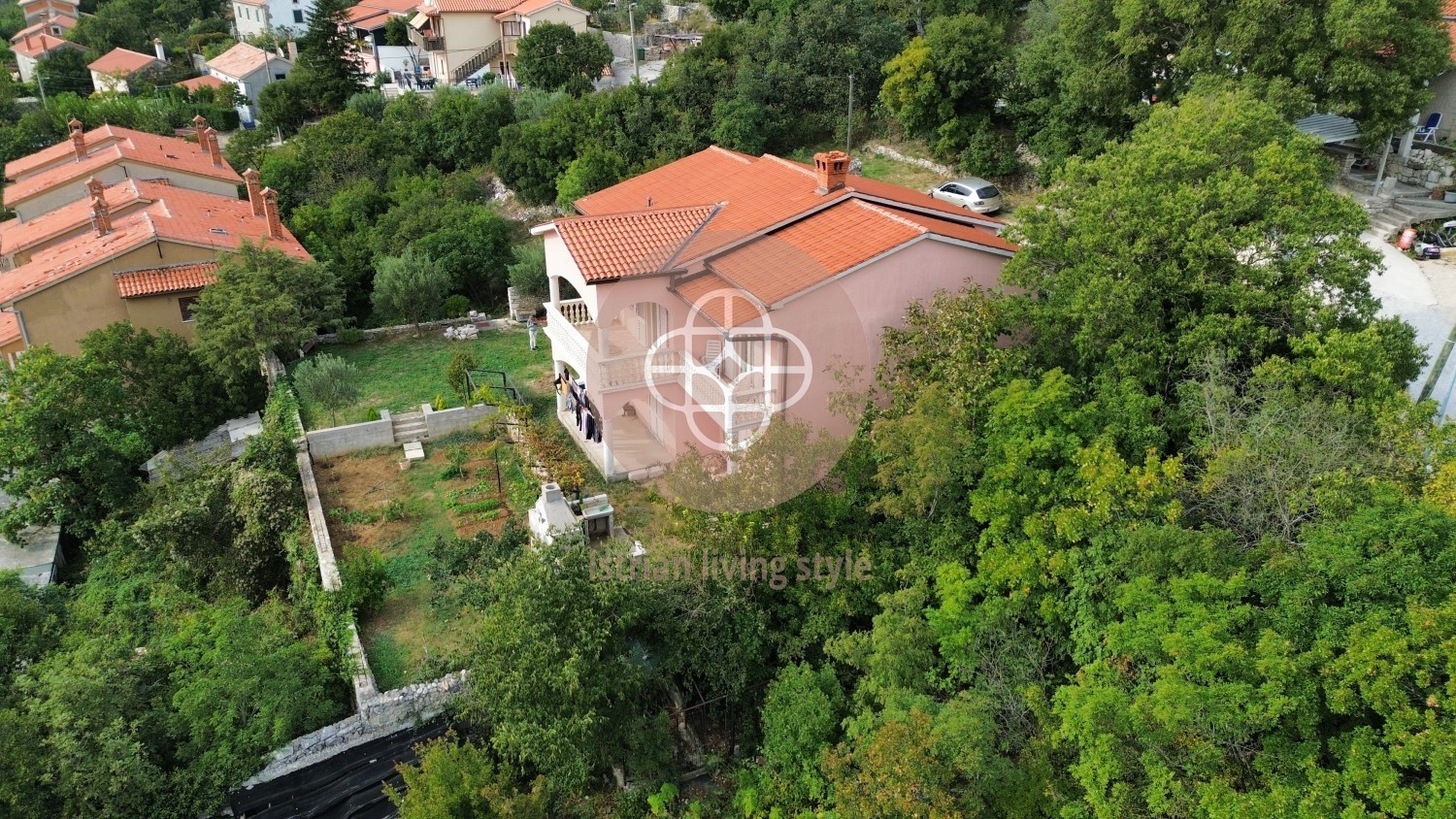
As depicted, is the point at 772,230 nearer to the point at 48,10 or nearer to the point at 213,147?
the point at 213,147

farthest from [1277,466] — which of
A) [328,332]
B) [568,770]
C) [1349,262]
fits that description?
[328,332]

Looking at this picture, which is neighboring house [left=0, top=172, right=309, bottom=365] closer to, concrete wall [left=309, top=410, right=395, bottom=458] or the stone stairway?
concrete wall [left=309, top=410, right=395, bottom=458]

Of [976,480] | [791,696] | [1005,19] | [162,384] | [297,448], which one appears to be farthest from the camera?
[1005,19]

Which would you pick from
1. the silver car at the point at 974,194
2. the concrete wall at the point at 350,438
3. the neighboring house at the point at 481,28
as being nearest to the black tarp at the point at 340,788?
the concrete wall at the point at 350,438

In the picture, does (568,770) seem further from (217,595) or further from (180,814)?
(217,595)

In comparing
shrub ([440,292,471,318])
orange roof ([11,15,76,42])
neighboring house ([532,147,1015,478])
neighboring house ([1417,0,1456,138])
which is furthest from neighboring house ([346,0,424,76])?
neighboring house ([1417,0,1456,138])

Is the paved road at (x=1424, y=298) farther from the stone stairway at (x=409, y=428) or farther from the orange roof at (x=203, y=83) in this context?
the orange roof at (x=203, y=83)

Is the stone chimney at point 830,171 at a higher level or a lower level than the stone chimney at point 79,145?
higher
